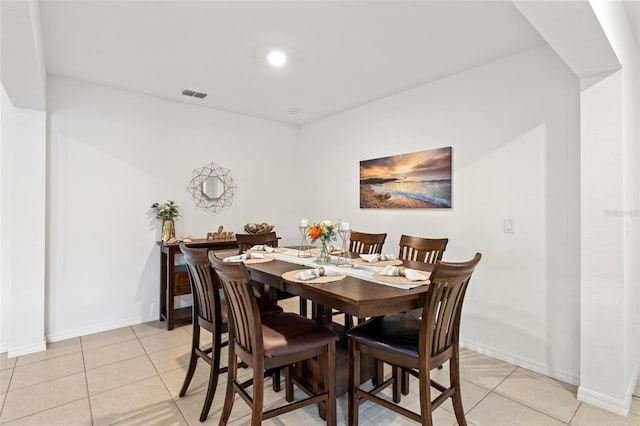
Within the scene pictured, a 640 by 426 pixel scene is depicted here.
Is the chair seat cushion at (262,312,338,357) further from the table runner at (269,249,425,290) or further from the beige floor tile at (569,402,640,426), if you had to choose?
the beige floor tile at (569,402,640,426)

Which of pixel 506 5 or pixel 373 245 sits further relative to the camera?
pixel 373 245

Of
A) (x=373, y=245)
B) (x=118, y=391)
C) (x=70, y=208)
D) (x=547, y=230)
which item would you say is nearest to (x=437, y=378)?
(x=373, y=245)

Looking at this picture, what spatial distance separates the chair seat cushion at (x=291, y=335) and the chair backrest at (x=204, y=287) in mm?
338

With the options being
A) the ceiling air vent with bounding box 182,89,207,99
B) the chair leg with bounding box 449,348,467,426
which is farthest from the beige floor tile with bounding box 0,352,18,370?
the chair leg with bounding box 449,348,467,426

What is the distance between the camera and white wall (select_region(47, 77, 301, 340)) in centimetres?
332

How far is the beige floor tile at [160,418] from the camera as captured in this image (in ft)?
6.61

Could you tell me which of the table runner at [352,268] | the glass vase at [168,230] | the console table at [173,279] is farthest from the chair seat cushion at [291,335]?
the glass vase at [168,230]

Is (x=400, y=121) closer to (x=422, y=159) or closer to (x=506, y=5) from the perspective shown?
(x=422, y=159)

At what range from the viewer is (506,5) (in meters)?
2.12

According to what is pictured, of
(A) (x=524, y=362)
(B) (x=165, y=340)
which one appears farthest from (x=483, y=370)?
(B) (x=165, y=340)

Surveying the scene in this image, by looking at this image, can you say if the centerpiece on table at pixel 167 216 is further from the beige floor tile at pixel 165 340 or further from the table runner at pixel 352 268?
the table runner at pixel 352 268

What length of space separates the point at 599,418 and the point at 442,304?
1.40 meters

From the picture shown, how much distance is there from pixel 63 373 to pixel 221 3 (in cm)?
297

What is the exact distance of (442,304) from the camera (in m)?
1.73
